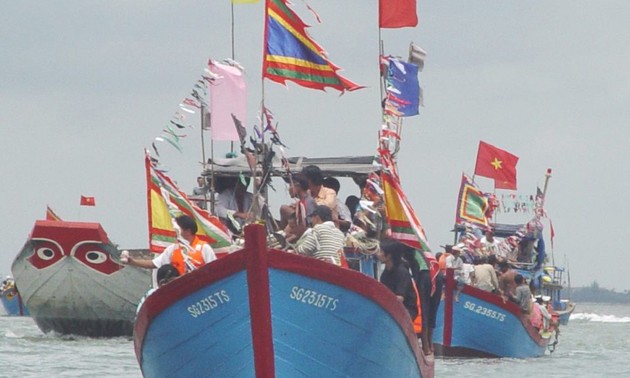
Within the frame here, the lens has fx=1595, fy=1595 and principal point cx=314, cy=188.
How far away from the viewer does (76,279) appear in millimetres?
30484

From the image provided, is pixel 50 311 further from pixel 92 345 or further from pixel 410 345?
pixel 410 345

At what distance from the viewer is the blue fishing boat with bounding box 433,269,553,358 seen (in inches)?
1103

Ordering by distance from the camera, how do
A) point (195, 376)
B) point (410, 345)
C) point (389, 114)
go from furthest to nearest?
point (389, 114) → point (410, 345) → point (195, 376)

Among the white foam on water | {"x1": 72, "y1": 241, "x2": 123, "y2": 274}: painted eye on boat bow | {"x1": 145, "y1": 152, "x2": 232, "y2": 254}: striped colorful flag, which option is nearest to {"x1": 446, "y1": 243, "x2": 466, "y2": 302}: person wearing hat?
{"x1": 72, "y1": 241, "x2": 123, "y2": 274}: painted eye on boat bow

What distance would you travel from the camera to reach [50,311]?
3130cm

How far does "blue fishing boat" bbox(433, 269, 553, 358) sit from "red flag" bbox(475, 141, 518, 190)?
1227 centimetres

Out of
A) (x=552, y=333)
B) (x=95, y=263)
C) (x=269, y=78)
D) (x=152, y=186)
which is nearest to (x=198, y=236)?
(x=152, y=186)

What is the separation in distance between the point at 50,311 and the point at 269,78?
51.1 ft

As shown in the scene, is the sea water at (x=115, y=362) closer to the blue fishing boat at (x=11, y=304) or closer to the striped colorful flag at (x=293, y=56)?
the striped colorful flag at (x=293, y=56)

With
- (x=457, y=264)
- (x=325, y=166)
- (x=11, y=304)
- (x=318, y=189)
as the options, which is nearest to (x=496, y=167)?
(x=457, y=264)

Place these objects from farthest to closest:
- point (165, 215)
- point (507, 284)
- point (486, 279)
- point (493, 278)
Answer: point (507, 284), point (493, 278), point (486, 279), point (165, 215)

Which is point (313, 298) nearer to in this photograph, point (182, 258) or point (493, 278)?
point (182, 258)

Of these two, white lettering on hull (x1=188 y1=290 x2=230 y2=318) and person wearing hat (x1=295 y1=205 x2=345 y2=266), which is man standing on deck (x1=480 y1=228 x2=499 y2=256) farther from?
white lettering on hull (x1=188 y1=290 x2=230 y2=318)

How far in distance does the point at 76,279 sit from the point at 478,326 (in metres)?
7.79
